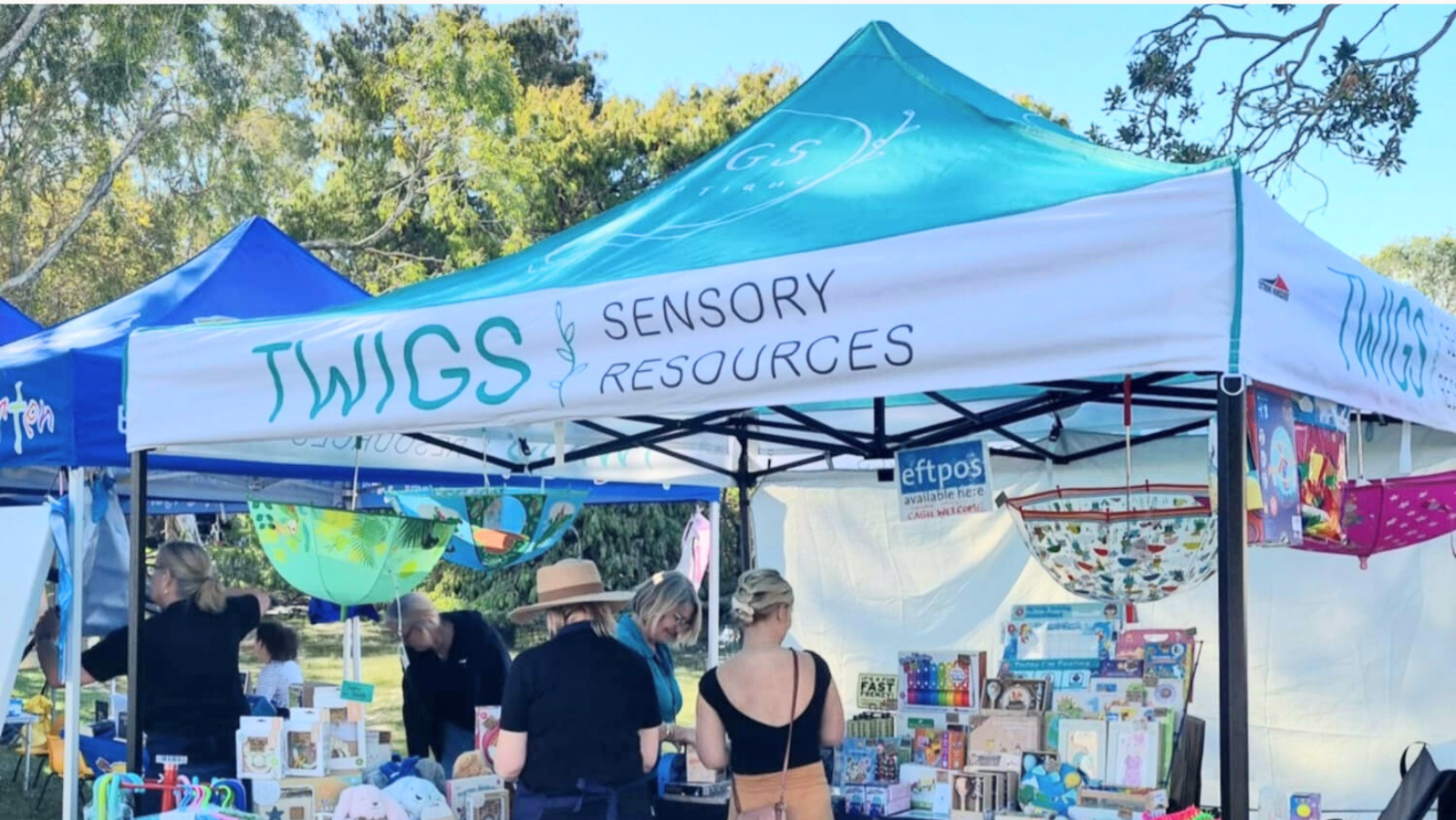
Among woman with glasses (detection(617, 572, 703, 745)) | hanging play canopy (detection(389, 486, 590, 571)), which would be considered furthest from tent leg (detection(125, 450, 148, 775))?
woman with glasses (detection(617, 572, 703, 745))

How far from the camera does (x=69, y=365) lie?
4.56 m

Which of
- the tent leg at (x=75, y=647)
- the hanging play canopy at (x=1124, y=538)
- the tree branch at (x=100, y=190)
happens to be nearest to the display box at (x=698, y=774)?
the hanging play canopy at (x=1124, y=538)

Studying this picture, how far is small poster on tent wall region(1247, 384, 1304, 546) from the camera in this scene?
2.67 meters

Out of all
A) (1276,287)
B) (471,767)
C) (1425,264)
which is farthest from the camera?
(1425,264)

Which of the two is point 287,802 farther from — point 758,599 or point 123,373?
point 758,599

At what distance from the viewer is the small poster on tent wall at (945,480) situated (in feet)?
15.7

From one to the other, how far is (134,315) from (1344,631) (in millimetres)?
5174

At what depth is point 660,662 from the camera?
490cm

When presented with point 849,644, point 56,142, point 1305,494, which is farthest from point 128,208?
point 1305,494

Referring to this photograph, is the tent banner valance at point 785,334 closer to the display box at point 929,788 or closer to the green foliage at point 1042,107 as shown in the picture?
the display box at point 929,788

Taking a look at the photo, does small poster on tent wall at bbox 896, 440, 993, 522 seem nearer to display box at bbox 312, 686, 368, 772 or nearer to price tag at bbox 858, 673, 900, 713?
price tag at bbox 858, 673, 900, 713

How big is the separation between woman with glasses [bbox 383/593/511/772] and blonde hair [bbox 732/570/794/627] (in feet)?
6.81

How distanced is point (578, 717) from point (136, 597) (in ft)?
5.21

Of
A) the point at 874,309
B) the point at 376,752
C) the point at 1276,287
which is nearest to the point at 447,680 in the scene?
the point at 376,752
